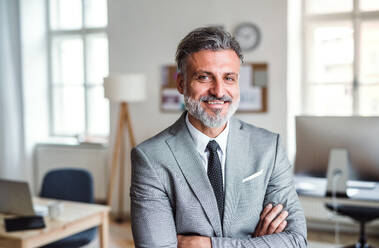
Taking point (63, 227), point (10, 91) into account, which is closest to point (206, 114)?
point (63, 227)

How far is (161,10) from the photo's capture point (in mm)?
5145

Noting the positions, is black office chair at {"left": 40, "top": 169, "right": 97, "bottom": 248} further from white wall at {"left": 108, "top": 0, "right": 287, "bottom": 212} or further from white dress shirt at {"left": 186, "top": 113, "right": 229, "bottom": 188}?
white dress shirt at {"left": 186, "top": 113, "right": 229, "bottom": 188}

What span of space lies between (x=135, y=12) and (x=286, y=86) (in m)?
2.00

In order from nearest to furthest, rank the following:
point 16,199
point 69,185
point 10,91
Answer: point 16,199
point 69,185
point 10,91

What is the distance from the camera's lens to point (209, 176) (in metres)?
1.62

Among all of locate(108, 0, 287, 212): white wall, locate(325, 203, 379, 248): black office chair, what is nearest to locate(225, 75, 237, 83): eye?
locate(325, 203, 379, 248): black office chair

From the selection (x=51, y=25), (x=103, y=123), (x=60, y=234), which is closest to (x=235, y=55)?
(x=60, y=234)

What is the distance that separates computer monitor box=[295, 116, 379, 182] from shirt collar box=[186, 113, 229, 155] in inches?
50.4

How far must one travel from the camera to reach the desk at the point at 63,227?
260cm

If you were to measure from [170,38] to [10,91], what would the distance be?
2198 mm

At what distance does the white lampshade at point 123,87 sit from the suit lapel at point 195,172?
3.26 metres

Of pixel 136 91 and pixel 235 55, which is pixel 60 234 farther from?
pixel 136 91

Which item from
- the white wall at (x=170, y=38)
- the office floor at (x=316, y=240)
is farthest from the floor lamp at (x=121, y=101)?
the office floor at (x=316, y=240)

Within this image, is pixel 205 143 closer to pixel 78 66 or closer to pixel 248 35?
pixel 248 35
